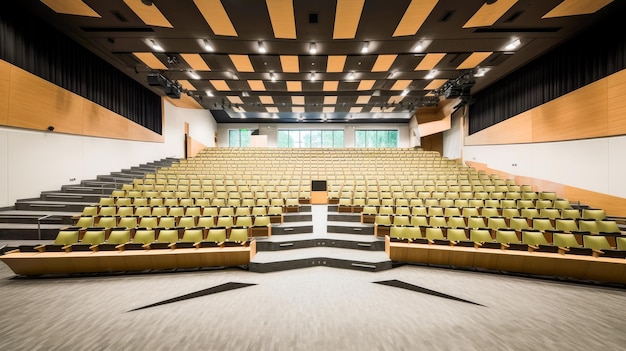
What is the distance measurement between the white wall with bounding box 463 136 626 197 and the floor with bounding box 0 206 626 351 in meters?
1.66

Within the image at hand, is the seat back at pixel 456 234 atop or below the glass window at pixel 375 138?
below

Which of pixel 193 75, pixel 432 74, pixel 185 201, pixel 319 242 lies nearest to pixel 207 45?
pixel 193 75

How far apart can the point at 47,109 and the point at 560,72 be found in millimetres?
6258

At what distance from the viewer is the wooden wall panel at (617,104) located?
2.63m

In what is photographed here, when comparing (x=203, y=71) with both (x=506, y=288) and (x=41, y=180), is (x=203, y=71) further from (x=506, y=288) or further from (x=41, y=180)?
(x=506, y=288)

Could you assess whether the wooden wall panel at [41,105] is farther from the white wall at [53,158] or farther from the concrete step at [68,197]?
the concrete step at [68,197]

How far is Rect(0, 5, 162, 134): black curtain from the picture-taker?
2704mm

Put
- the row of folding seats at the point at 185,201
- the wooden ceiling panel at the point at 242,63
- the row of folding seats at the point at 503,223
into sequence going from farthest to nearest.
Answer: the wooden ceiling panel at the point at 242,63
the row of folding seats at the point at 185,201
the row of folding seats at the point at 503,223

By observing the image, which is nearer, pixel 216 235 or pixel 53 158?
pixel 216 235

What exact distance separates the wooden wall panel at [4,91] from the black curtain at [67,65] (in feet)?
0.38

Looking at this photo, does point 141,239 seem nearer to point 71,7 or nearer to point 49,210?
point 49,210

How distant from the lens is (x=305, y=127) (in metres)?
8.60

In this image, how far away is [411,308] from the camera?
4.86 feet

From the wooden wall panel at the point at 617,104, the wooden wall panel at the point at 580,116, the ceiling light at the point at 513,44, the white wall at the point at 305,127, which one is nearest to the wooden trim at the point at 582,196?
the wooden wall panel at the point at 580,116
